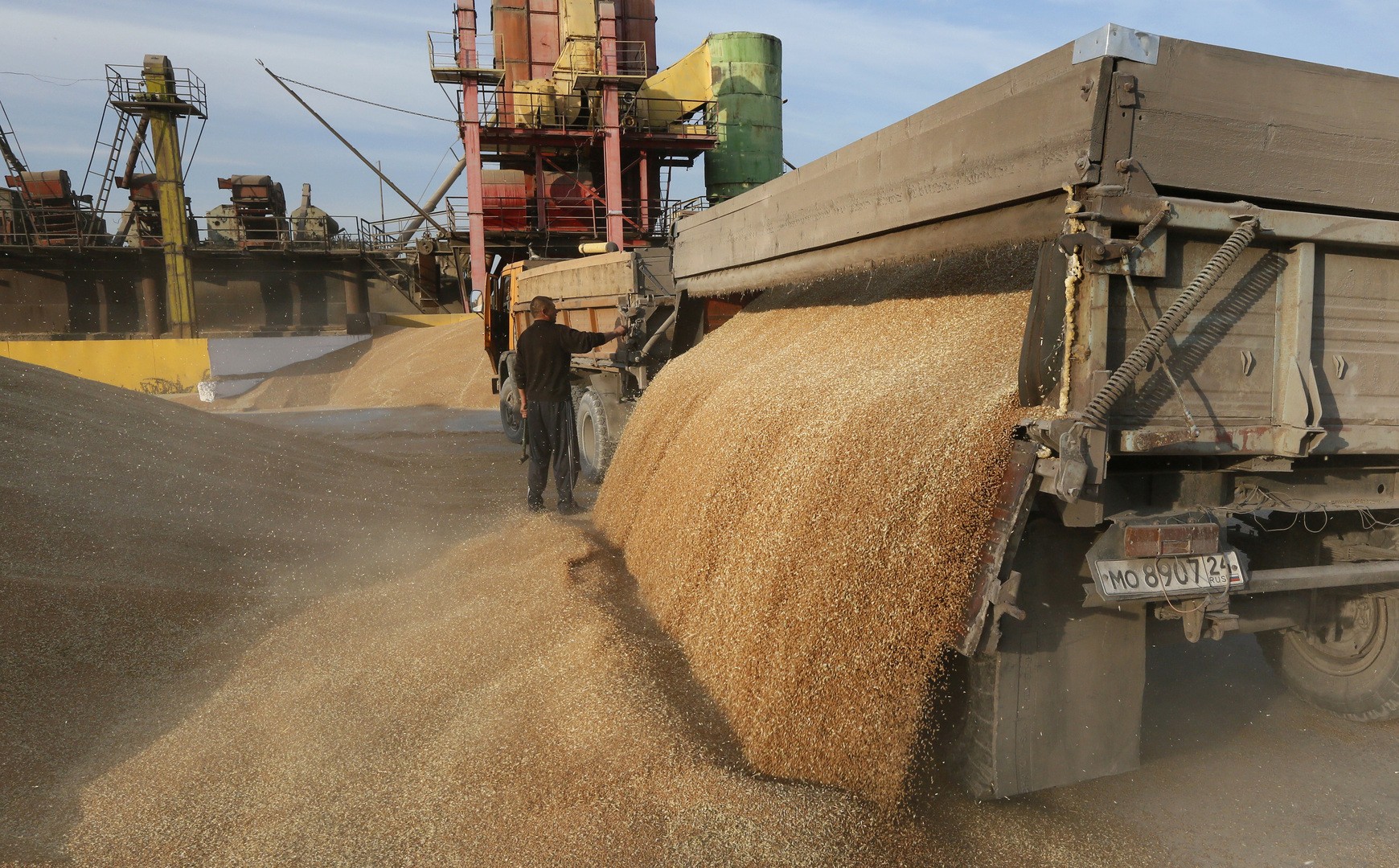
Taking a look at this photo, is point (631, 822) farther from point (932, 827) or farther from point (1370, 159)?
point (1370, 159)

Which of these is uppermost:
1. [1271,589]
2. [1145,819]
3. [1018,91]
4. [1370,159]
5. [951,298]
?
[1018,91]

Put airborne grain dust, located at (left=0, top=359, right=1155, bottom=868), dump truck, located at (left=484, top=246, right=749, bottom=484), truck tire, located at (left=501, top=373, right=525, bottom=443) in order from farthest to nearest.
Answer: truck tire, located at (left=501, top=373, right=525, bottom=443) → dump truck, located at (left=484, top=246, right=749, bottom=484) → airborne grain dust, located at (left=0, top=359, right=1155, bottom=868)

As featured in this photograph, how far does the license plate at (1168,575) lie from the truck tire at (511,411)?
9.68 m

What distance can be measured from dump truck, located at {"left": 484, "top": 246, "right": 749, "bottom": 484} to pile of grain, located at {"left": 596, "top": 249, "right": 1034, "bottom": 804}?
2385 millimetres

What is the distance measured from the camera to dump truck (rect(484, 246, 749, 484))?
716cm

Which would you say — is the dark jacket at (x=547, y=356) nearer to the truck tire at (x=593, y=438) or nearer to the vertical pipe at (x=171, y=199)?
the truck tire at (x=593, y=438)

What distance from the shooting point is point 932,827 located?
2.86 m

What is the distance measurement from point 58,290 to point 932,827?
26.8 metres

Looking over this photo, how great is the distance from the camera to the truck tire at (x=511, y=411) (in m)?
12.1

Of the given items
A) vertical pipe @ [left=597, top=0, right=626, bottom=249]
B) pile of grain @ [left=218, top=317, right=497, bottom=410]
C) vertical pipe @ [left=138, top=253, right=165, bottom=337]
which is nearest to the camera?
pile of grain @ [left=218, top=317, right=497, bottom=410]

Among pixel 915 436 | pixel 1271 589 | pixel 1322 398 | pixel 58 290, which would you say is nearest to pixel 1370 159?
pixel 1322 398

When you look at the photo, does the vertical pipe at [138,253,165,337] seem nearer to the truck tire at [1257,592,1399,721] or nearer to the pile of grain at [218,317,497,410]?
the pile of grain at [218,317,497,410]

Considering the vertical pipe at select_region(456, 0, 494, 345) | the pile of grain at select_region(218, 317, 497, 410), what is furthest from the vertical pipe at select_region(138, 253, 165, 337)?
the vertical pipe at select_region(456, 0, 494, 345)

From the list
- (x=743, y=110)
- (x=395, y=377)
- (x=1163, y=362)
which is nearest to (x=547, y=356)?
(x=1163, y=362)
